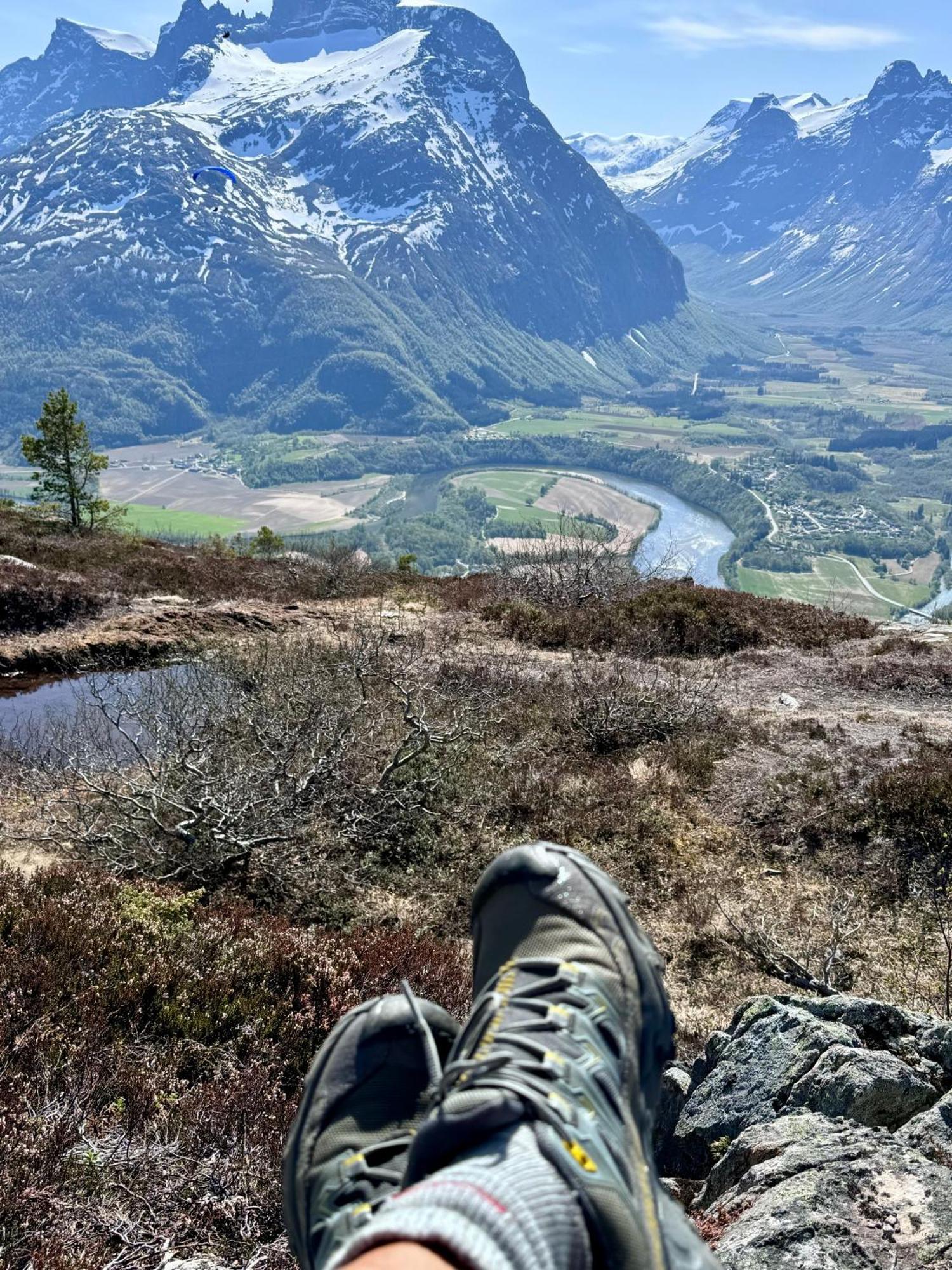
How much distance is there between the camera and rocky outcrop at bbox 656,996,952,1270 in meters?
2.72

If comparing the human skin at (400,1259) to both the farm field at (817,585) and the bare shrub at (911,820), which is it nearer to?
the bare shrub at (911,820)

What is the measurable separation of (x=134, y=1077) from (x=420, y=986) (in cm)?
178

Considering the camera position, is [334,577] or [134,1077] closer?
[134,1077]

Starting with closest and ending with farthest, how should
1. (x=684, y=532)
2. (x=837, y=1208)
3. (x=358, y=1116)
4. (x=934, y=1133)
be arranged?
(x=358, y=1116)
(x=837, y=1208)
(x=934, y=1133)
(x=684, y=532)

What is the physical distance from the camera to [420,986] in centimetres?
500

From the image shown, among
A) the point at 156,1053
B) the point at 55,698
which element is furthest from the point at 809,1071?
the point at 55,698

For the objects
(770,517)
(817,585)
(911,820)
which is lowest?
(817,585)

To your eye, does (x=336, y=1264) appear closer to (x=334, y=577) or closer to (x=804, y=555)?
(x=334, y=577)

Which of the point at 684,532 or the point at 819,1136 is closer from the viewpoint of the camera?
the point at 819,1136

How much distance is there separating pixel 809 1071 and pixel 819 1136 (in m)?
0.53

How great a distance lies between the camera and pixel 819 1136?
3.30 metres

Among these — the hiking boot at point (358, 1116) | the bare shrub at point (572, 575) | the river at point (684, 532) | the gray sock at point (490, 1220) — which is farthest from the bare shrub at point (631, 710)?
the river at point (684, 532)

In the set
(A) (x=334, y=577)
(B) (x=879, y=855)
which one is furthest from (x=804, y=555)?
(B) (x=879, y=855)

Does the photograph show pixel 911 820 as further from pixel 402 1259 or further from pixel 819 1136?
pixel 402 1259
